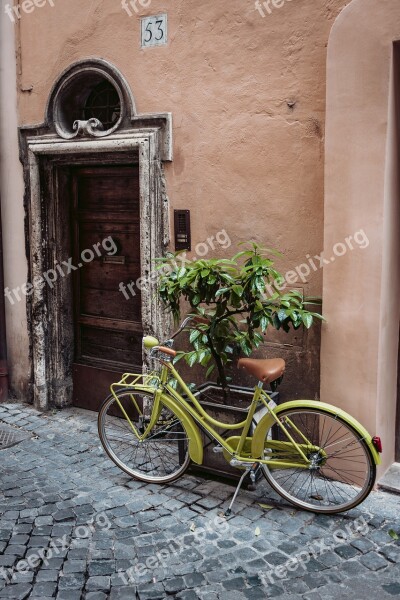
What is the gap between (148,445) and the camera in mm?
5055

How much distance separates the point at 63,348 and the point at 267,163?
2.95 m

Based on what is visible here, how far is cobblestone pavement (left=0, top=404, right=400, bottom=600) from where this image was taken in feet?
11.1

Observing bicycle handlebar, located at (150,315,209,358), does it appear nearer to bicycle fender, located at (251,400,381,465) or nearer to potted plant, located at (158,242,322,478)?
potted plant, located at (158,242,322,478)

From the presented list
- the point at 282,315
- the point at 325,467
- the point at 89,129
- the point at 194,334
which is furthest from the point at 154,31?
the point at 325,467

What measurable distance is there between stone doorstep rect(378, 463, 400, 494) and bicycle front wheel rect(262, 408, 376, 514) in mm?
162

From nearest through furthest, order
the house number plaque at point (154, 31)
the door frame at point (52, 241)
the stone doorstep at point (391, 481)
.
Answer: the stone doorstep at point (391, 481) → the house number plaque at point (154, 31) → the door frame at point (52, 241)

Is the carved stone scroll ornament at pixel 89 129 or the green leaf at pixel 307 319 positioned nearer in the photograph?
the green leaf at pixel 307 319

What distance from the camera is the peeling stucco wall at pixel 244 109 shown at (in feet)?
14.8

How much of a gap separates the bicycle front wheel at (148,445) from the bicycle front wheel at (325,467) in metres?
0.70

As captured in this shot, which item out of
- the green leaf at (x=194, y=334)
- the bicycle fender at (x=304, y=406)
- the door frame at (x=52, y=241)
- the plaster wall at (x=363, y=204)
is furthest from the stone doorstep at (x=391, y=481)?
the door frame at (x=52, y=241)

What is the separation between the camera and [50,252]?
6.24 meters

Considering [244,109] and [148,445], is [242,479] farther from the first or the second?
[244,109]

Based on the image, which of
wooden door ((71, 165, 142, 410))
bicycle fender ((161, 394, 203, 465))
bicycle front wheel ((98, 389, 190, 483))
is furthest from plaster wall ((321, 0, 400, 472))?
wooden door ((71, 165, 142, 410))

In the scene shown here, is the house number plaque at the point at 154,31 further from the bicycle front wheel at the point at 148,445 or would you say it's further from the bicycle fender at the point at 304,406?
the bicycle fender at the point at 304,406
